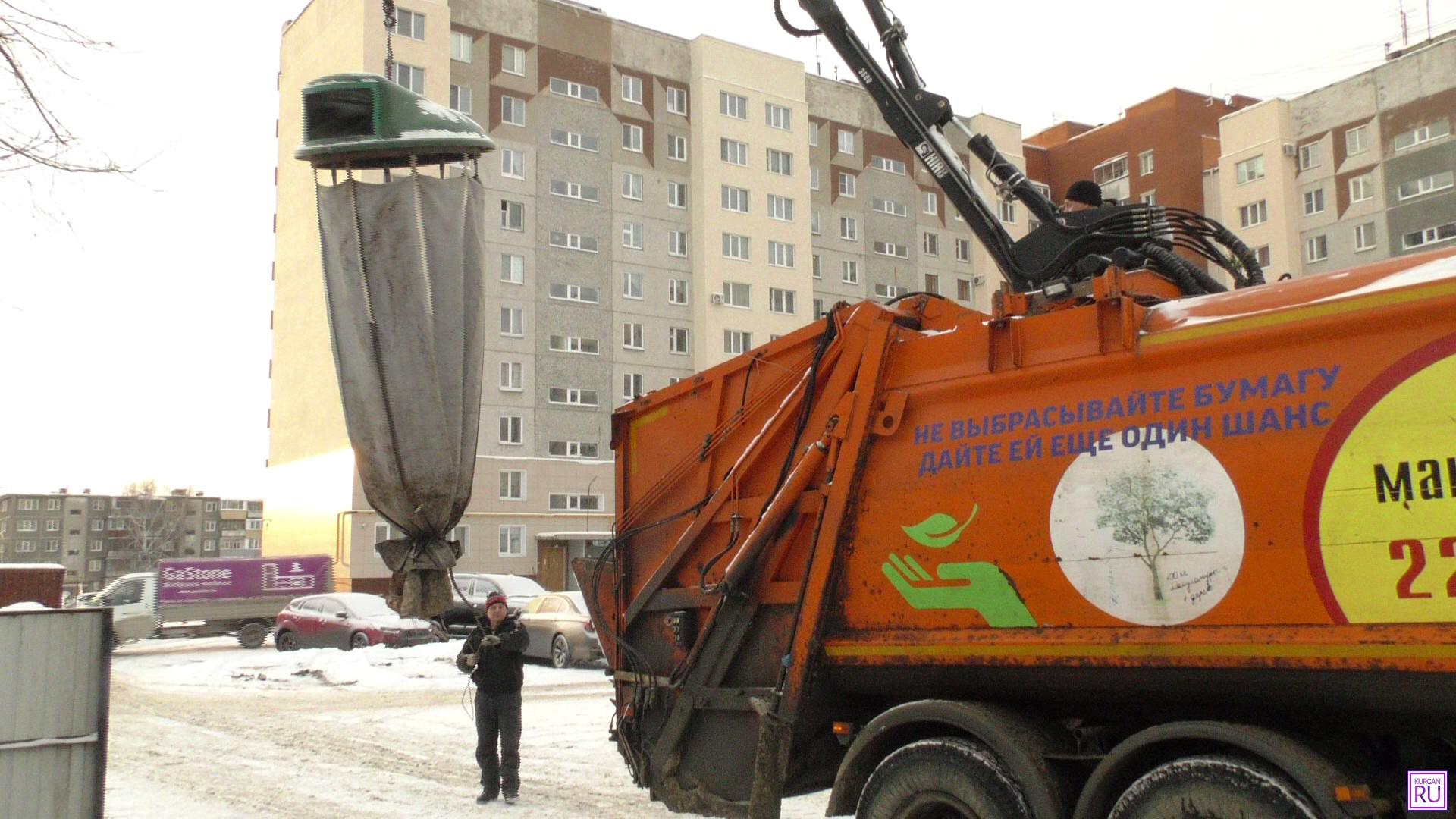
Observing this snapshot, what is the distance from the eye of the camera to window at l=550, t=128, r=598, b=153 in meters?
46.6

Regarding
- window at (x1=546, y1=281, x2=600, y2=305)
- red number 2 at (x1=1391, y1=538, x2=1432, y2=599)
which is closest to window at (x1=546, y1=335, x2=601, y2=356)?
window at (x1=546, y1=281, x2=600, y2=305)

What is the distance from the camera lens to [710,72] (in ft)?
164

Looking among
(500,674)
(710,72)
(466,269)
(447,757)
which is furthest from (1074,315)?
(710,72)

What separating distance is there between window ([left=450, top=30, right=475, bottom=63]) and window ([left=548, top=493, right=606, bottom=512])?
55.3 feet

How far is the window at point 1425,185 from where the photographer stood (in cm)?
4647

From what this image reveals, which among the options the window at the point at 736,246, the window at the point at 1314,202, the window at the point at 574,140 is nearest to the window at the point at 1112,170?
the window at the point at 1314,202

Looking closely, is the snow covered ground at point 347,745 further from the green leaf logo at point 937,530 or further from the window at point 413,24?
the window at point 413,24

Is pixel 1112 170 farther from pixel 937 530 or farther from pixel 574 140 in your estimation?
pixel 937 530

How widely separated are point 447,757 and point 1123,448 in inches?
345

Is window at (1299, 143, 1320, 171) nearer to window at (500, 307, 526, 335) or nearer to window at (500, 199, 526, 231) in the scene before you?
window at (500, 199, 526, 231)

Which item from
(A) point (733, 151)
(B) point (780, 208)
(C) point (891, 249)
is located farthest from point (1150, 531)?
(C) point (891, 249)

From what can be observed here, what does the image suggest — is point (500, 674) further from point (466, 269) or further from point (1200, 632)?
point (1200, 632)

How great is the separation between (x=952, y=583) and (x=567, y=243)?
139 feet

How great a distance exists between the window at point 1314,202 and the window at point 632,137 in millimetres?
29368
